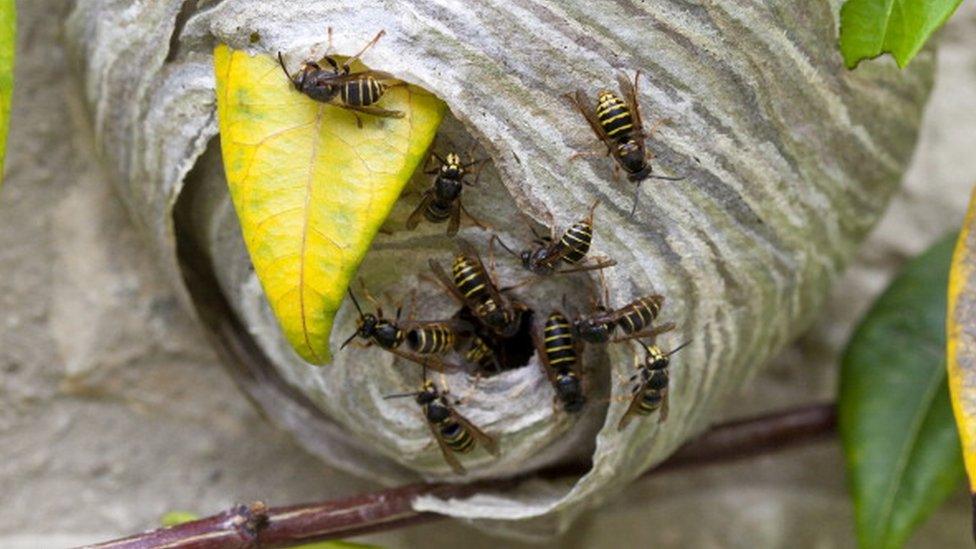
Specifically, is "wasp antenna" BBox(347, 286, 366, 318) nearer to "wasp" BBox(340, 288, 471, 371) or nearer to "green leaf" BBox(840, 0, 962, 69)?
"wasp" BBox(340, 288, 471, 371)

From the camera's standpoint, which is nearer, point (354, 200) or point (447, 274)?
point (354, 200)

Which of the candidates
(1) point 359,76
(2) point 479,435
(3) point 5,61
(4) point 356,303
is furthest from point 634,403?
(3) point 5,61

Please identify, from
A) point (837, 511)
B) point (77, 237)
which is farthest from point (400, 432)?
point (837, 511)

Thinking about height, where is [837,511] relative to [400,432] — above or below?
below

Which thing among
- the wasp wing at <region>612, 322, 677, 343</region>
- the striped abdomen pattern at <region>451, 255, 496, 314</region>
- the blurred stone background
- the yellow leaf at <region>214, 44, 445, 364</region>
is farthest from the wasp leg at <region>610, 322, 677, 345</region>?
the blurred stone background

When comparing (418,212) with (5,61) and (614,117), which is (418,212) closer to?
(614,117)

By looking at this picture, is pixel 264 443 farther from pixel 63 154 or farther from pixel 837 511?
pixel 837 511
